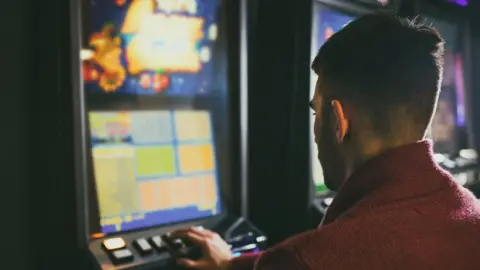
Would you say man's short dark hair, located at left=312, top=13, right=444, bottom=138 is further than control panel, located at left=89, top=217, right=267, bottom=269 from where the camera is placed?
No

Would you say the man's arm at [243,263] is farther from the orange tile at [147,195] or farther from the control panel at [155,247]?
the orange tile at [147,195]

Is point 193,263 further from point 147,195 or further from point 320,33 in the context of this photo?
point 320,33

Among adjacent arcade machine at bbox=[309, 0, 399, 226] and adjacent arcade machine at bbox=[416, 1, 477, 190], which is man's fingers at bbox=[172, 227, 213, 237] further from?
adjacent arcade machine at bbox=[416, 1, 477, 190]

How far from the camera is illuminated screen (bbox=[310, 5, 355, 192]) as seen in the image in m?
1.82

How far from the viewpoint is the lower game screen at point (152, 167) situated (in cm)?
149

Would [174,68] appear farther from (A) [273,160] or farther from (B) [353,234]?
(B) [353,234]

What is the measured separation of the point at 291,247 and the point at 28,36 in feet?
3.25

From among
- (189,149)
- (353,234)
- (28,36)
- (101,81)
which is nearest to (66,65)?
(101,81)

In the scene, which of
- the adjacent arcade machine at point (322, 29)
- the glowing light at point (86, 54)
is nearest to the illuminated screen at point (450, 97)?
the adjacent arcade machine at point (322, 29)

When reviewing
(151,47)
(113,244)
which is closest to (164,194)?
(113,244)

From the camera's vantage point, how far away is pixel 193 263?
4.64 ft

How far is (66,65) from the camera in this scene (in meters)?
1.32

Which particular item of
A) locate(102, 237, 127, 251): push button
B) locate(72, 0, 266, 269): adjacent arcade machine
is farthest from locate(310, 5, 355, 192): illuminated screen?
locate(102, 237, 127, 251): push button

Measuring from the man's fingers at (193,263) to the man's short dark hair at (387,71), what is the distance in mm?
538
